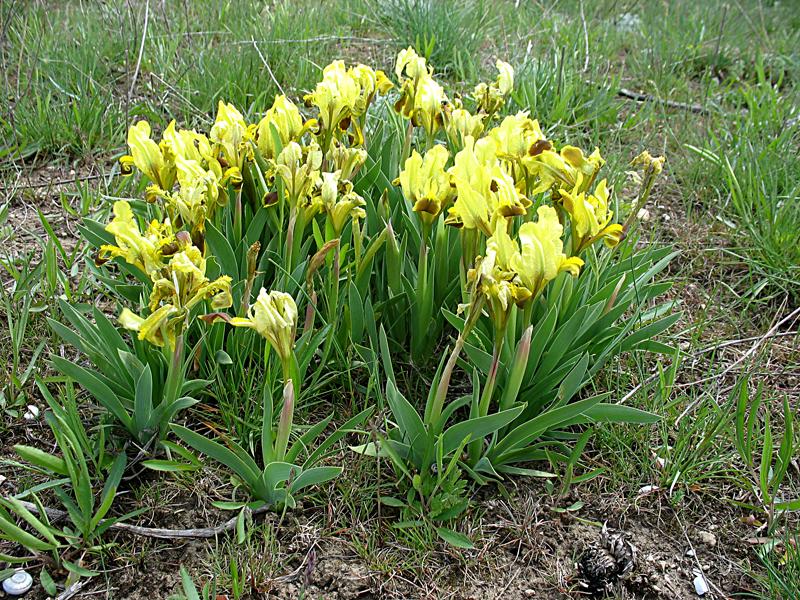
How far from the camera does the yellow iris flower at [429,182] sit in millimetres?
1667

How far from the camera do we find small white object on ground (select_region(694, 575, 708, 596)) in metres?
1.58

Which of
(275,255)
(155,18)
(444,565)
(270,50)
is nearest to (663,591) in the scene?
Result: (444,565)

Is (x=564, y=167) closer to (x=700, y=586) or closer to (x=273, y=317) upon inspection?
(x=273, y=317)

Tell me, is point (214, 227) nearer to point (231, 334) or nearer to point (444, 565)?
point (231, 334)

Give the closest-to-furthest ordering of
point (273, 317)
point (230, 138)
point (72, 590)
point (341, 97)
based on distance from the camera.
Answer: point (273, 317)
point (72, 590)
point (230, 138)
point (341, 97)

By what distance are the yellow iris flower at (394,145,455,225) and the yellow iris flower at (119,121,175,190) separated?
577 millimetres

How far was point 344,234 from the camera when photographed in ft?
6.76

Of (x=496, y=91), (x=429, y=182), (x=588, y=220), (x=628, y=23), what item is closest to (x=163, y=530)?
(x=429, y=182)

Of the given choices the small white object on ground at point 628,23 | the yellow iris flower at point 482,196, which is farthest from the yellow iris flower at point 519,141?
the small white object on ground at point 628,23

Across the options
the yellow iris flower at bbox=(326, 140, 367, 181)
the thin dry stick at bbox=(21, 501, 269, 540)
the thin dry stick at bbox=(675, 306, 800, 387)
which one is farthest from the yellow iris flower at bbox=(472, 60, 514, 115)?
the thin dry stick at bbox=(21, 501, 269, 540)

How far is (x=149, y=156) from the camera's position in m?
1.77

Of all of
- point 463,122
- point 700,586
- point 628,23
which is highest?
point 463,122

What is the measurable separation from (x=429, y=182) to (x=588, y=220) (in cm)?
37

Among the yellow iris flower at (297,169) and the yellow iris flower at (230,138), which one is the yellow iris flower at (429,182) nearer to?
the yellow iris flower at (297,169)
